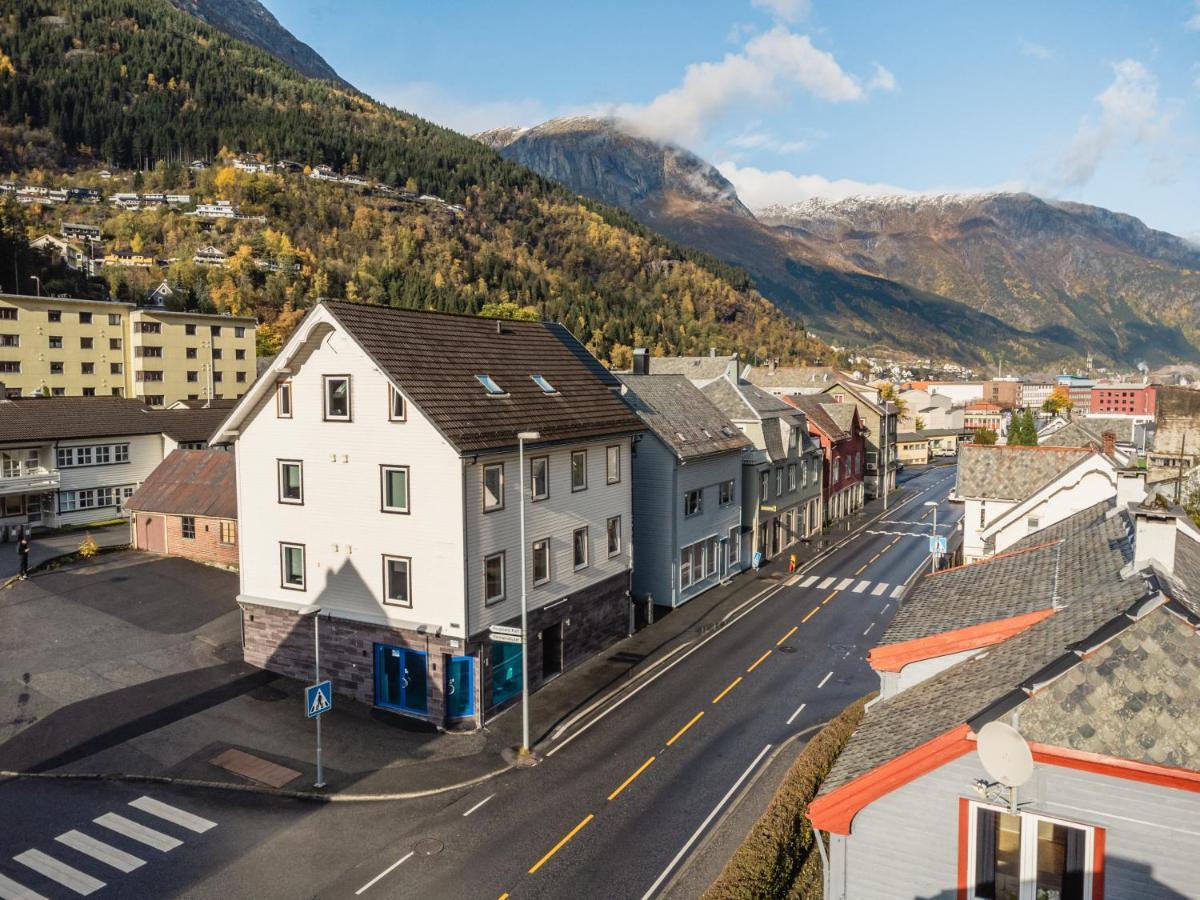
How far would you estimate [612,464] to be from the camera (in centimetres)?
3309

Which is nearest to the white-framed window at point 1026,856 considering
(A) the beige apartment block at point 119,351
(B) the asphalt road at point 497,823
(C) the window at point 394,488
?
(B) the asphalt road at point 497,823

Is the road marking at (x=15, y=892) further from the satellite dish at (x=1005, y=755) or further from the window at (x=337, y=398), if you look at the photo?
the satellite dish at (x=1005, y=755)

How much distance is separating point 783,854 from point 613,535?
59.3 feet

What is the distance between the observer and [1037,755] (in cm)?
916

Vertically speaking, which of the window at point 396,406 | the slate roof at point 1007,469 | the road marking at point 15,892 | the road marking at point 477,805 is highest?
the window at point 396,406

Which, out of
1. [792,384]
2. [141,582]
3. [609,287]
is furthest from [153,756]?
[609,287]

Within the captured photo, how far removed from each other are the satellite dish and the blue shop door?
19.3 m

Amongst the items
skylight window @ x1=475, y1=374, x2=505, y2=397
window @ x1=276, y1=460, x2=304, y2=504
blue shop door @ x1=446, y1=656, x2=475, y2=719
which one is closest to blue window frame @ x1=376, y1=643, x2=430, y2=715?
blue shop door @ x1=446, y1=656, x2=475, y2=719

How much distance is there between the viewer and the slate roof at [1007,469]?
42781 mm

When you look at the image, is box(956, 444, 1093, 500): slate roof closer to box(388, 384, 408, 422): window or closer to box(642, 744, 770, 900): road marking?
box(642, 744, 770, 900): road marking

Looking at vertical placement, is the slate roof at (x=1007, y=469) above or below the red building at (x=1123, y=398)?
below

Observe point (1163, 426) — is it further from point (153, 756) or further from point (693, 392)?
point (153, 756)

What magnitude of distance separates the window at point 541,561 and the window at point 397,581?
478cm

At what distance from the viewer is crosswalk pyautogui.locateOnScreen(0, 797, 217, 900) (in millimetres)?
17297
